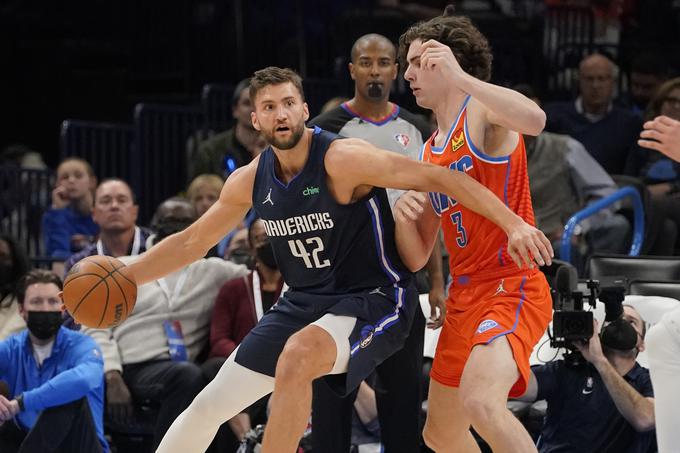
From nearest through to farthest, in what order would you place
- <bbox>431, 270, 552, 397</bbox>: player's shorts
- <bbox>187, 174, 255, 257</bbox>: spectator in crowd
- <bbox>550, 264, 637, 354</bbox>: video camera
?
1. <bbox>431, 270, 552, 397</bbox>: player's shorts
2. <bbox>550, 264, 637, 354</bbox>: video camera
3. <bbox>187, 174, 255, 257</bbox>: spectator in crowd

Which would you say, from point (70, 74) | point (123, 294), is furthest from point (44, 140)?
point (123, 294)

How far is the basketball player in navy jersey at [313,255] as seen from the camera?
17.2 ft

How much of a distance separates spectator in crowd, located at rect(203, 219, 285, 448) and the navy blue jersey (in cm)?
214

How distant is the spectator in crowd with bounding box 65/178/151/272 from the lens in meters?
8.35

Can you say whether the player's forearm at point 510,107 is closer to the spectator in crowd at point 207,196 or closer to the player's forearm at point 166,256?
the player's forearm at point 166,256

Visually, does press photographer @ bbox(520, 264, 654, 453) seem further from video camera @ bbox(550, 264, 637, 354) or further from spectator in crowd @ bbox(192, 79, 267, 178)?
spectator in crowd @ bbox(192, 79, 267, 178)

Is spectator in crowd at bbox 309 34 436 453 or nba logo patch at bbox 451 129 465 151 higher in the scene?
nba logo patch at bbox 451 129 465 151

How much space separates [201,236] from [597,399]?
221 centimetres

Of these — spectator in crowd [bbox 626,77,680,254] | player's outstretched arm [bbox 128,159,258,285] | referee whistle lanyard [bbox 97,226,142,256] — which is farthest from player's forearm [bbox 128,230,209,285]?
spectator in crowd [bbox 626,77,680,254]

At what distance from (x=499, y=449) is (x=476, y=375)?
0.97 ft

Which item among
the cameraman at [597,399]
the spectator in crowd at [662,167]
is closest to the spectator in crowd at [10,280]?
the cameraman at [597,399]

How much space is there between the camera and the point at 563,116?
952 centimetres

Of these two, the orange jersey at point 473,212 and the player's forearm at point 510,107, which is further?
the orange jersey at point 473,212

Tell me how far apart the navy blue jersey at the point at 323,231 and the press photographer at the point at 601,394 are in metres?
1.37
